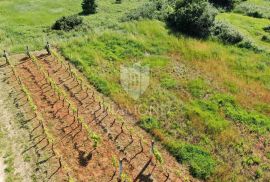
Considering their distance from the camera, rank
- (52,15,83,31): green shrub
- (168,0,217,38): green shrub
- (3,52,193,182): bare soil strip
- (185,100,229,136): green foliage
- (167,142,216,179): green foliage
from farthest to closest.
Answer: (168,0,217,38): green shrub → (52,15,83,31): green shrub → (185,100,229,136): green foliage → (167,142,216,179): green foliage → (3,52,193,182): bare soil strip

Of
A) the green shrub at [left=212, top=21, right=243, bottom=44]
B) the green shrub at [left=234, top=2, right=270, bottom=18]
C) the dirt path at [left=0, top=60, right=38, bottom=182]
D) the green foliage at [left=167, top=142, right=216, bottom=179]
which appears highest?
the green shrub at [left=212, top=21, right=243, bottom=44]

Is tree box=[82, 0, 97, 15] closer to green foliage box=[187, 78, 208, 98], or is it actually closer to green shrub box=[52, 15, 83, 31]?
green shrub box=[52, 15, 83, 31]

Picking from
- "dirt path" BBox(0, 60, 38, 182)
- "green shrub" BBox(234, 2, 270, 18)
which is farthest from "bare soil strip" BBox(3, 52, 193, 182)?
"green shrub" BBox(234, 2, 270, 18)

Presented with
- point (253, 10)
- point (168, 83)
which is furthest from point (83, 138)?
point (253, 10)

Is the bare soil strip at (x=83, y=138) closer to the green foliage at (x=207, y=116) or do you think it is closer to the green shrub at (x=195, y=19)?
the green foliage at (x=207, y=116)

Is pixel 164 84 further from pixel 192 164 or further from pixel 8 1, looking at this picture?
pixel 8 1

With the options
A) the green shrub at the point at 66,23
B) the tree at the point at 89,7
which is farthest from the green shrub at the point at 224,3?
the green shrub at the point at 66,23
